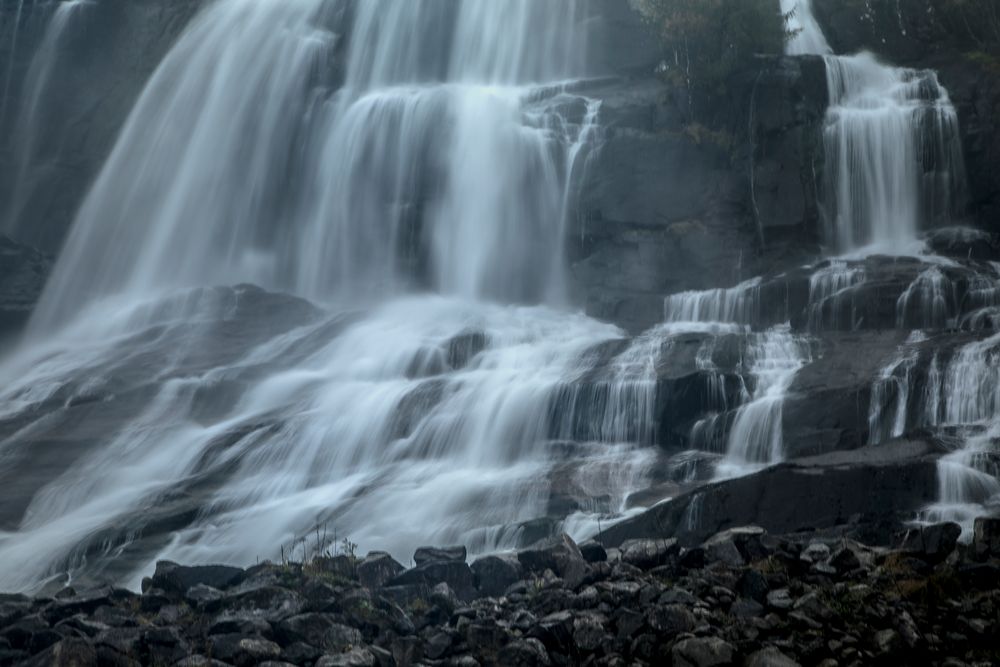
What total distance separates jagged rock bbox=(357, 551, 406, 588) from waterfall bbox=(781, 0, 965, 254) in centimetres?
1594

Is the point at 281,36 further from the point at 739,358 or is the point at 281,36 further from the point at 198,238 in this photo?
the point at 739,358

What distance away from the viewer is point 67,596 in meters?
12.8

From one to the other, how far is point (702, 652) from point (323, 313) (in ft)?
65.3

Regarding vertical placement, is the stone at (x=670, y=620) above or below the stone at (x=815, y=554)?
below

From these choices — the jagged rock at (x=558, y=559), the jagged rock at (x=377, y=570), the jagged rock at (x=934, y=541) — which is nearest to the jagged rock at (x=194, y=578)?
the jagged rock at (x=377, y=570)

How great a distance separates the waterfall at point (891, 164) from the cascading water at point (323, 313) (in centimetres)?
579

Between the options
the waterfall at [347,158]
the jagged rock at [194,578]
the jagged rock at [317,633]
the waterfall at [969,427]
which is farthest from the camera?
the waterfall at [347,158]

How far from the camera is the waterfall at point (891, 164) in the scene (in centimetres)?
2553

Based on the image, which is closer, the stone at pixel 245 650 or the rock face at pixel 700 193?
the stone at pixel 245 650

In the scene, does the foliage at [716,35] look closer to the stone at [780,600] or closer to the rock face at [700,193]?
the rock face at [700,193]

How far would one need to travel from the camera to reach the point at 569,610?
10664 mm

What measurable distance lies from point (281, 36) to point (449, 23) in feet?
16.5

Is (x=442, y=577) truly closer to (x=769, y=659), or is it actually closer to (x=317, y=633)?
(x=317, y=633)

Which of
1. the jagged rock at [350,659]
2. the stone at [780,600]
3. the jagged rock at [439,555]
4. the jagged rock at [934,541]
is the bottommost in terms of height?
the jagged rock at [350,659]
